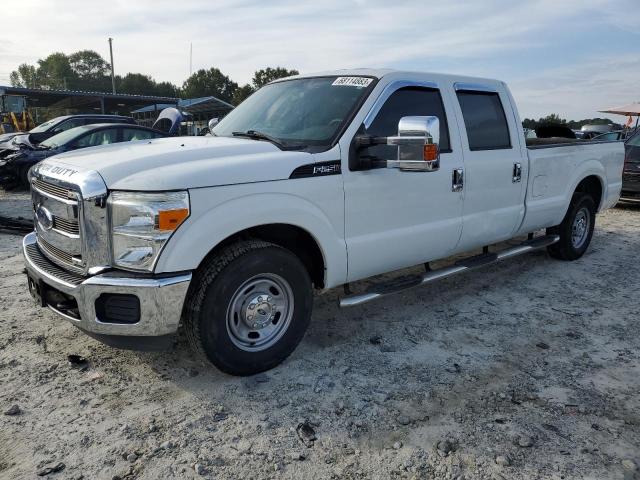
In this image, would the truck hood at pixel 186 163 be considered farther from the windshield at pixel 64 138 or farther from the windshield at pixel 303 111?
the windshield at pixel 64 138

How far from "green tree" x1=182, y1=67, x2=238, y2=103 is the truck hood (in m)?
84.7

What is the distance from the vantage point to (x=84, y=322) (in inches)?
113

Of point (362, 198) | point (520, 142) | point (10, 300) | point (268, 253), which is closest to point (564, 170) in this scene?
point (520, 142)

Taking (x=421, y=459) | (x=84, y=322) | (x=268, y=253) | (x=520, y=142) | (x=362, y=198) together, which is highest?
(x=520, y=142)

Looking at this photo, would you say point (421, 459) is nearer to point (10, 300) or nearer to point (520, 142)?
point (520, 142)

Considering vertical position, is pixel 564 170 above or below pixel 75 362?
above

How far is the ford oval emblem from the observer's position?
3217mm

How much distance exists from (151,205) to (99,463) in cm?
129

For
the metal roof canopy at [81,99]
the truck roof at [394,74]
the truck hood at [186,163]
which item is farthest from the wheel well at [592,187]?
the metal roof canopy at [81,99]

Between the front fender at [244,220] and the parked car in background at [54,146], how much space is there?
27.8ft

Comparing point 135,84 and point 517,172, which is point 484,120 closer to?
point 517,172

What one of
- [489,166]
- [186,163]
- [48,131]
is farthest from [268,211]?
[48,131]

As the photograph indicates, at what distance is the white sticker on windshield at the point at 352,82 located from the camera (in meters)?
3.81

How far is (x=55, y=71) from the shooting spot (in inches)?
3900
